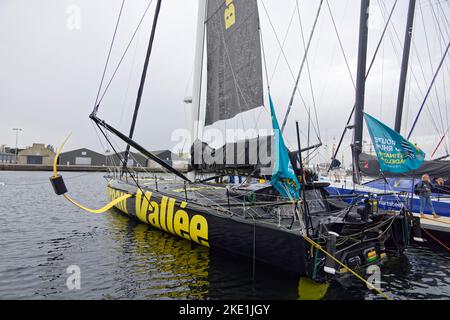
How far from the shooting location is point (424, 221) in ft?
34.7

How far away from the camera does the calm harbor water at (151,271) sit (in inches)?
238

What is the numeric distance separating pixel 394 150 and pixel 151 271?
7.32 m

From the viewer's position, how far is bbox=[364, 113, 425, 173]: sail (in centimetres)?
807

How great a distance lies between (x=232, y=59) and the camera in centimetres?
883

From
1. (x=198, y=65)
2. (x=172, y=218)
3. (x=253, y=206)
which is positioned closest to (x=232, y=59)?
(x=198, y=65)

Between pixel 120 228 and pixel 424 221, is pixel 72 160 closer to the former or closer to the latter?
pixel 120 228

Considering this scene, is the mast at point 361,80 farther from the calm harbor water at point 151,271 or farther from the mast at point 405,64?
the mast at point 405,64

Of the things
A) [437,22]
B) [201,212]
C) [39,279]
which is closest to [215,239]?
[201,212]

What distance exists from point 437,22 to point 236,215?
20.2 metres

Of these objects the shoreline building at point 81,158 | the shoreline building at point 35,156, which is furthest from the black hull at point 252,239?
the shoreline building at point 35,156

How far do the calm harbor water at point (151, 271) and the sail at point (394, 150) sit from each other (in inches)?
110

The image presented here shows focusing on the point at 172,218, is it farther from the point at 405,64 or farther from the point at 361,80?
the point at 405,64

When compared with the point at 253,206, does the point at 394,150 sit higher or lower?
higher
